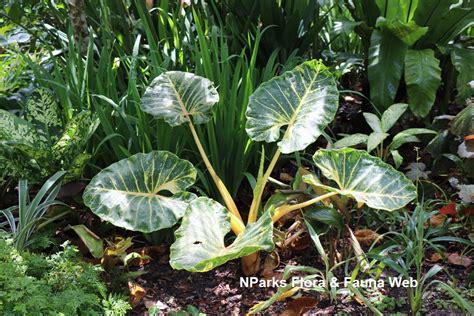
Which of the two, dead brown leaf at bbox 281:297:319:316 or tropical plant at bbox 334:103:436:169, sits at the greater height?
tropical plant at bbox 334:103:436:169

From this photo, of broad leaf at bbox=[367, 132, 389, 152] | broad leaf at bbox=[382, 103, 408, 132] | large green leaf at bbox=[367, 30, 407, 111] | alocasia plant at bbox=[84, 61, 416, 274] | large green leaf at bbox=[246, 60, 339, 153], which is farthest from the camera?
large green leaf at bbox=[367, 30, 407, 111]

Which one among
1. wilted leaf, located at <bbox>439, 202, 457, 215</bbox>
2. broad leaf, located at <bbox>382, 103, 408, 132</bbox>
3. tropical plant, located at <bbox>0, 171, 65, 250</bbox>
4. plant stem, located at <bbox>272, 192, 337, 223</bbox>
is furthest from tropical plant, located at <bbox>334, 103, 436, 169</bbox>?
tropical plant, located at <bbox>0, 171, 65, 250</bbox>

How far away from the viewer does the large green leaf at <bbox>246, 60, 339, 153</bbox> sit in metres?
2.25

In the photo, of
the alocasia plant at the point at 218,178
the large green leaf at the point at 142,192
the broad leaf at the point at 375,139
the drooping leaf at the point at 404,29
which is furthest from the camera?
the drooping leaf at the point at 404,29

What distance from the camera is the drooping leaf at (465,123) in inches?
96.0

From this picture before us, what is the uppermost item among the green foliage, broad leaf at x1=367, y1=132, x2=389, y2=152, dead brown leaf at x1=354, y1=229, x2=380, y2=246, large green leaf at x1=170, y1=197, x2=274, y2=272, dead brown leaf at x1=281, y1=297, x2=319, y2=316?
broad leaf at x1=367, y1=132, x2=389, y2=152

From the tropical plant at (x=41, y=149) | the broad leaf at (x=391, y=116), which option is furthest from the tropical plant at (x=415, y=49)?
the tropical plant at (x=41, y=149)

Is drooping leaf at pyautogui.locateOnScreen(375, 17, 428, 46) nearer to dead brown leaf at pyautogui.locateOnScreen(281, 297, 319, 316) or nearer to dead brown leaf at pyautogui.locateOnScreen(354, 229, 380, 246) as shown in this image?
dead brown leaf at pyautogui.locateOnScreen(354, 229, 380, 246)

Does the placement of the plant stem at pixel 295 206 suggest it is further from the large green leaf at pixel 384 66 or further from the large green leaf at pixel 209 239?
the large green leaf at pixel 384 66

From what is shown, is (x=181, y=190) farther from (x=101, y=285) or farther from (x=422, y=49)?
(x=422, y=49)

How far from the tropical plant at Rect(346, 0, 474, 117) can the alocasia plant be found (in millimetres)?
721

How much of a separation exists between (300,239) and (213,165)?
481 mm

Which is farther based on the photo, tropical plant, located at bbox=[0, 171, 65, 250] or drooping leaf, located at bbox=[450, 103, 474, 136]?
drooping leaf, located at bbox=[450, 103, 474, 136]

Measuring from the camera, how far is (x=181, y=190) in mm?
2268
